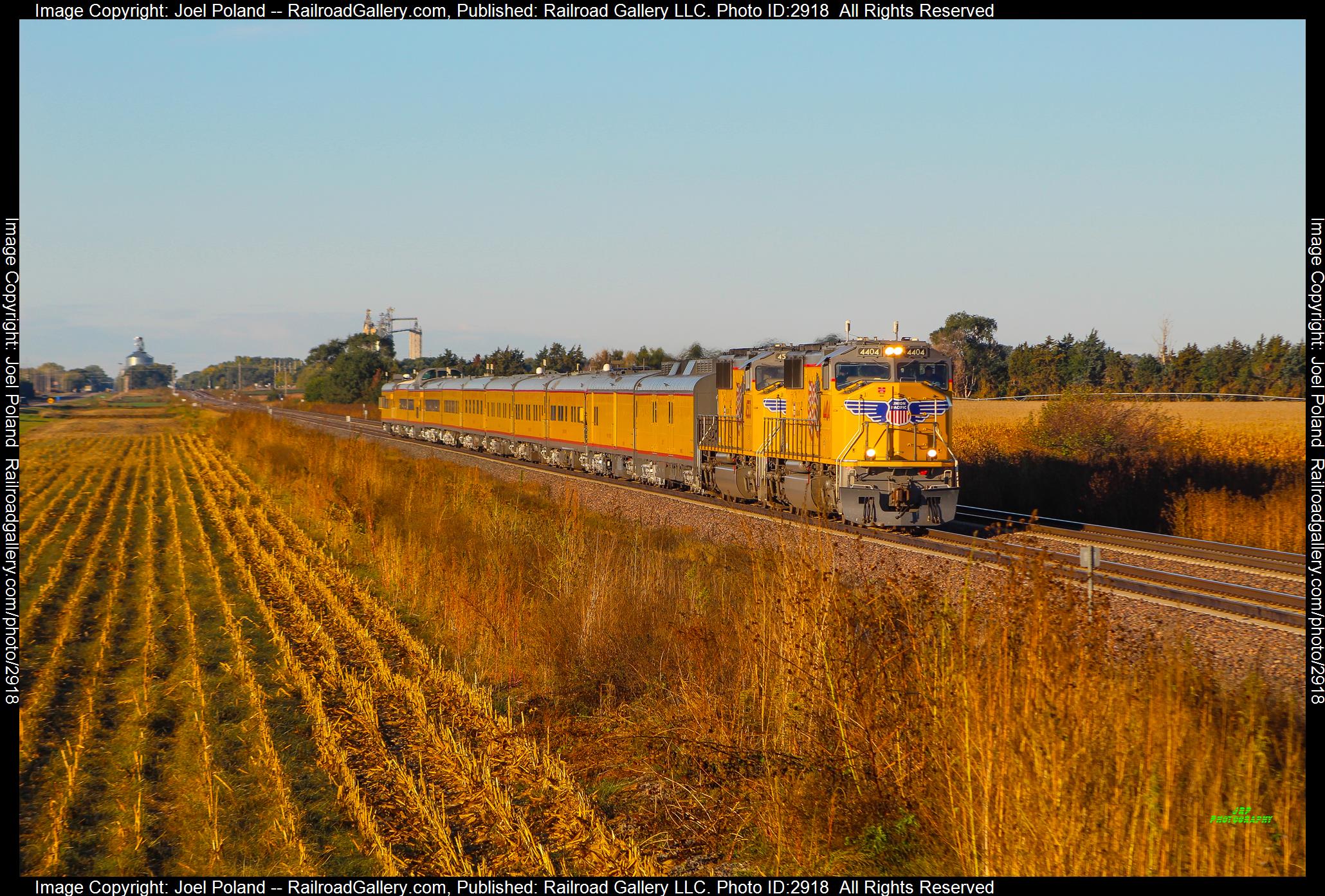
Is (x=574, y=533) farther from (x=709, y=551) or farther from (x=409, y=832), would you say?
(x=409, y=832)

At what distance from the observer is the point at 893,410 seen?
18859 mm

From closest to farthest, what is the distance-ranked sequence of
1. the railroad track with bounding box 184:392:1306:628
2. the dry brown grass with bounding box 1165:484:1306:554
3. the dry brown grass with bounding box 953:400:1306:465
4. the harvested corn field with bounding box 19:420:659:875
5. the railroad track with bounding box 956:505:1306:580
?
the harvested corn field with bounding box 19:420:659:875 < the railroad track with bounding box 184:392:1306:628 < the railroad track with bounding box 956:505:1306:580 < the dry brown grass with bounding box 1165:484:1306:554 < the dry brown grass with bounding box 953:400:1306:465

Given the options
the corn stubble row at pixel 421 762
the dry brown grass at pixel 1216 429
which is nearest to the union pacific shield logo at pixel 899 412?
the corn stubble row at pixel 421 762

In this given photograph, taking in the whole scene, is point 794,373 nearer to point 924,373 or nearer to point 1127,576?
point 924,373

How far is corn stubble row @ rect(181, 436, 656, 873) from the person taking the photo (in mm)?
6668

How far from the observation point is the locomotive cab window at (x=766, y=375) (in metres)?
22.3

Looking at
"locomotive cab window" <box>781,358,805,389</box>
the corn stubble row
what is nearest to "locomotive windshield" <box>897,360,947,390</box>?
"locomotive cab window" <box>781,358,805,389</box>

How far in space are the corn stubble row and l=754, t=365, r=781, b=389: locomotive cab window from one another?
35.7ft

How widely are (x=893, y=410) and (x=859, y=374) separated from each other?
3.18 ft

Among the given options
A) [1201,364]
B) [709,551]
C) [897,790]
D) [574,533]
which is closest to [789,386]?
[709,551]

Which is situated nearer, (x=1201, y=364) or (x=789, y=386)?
(x=789, y=386)

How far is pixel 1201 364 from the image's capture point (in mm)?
45594

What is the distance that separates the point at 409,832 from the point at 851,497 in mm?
12879

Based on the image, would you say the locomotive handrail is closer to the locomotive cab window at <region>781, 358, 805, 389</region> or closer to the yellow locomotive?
the yellow locomotive
